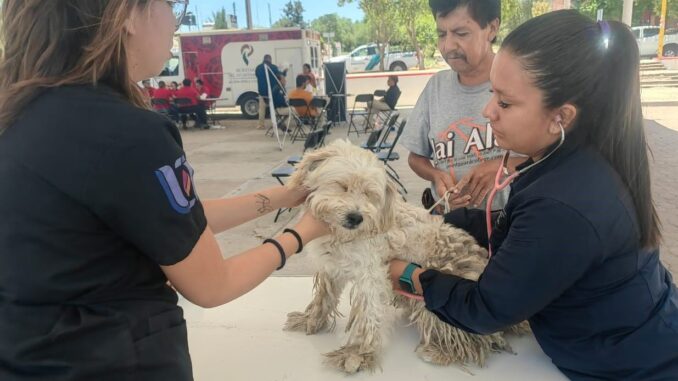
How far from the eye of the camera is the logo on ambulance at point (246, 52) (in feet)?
66.9

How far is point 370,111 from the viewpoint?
1595 centimetres

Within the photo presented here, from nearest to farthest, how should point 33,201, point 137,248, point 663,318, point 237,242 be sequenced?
point 33,201, point 137,248, point 663,318, point 237,242

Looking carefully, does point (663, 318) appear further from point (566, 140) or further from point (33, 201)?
point (33, 201)

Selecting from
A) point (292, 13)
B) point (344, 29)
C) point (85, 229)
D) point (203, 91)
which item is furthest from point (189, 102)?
point (344, 29)

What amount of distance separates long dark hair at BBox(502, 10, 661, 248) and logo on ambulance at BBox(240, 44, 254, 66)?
→ 20.2m

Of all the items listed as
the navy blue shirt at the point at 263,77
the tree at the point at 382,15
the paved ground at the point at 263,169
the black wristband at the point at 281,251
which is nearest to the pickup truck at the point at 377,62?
the tree at the point at 382,15

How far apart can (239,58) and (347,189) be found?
19.7 meters

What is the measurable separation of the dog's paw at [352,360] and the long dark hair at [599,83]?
1.17m

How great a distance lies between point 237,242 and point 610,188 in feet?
19.7

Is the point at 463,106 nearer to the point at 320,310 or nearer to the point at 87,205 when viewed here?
the point at 320,310

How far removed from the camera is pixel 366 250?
231cm

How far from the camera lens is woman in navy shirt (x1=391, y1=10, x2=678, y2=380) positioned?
137cm

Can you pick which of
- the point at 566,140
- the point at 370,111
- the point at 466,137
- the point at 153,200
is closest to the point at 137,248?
the point at 153,200

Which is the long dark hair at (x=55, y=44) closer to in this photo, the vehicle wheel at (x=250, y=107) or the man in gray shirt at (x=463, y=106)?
the man in gray shirt at (x=463, y=106)
